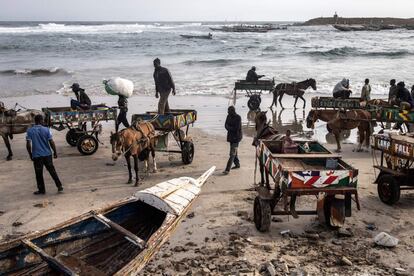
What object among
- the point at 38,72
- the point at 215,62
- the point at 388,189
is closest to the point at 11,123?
the point at 388,189

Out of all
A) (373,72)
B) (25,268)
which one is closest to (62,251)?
(25,268)

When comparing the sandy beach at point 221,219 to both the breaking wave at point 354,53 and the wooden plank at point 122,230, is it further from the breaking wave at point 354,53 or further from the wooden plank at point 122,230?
the breaking wave at point 354,53

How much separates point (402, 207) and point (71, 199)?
7.46 metres

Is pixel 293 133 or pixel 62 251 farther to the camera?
pixel 293 133

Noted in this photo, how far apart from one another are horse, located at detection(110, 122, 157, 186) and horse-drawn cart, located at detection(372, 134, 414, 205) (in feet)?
18.5

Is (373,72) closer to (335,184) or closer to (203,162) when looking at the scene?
(203,162)

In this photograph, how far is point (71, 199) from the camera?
1032cm

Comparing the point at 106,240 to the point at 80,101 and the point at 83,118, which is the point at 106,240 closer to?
the point at 83,118

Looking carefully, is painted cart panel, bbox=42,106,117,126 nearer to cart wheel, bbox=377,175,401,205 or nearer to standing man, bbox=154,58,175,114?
standing man, bbox=154,58,175,114

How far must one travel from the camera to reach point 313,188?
7801 mm

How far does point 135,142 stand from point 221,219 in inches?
131

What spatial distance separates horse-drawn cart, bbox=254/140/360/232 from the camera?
7.74 m

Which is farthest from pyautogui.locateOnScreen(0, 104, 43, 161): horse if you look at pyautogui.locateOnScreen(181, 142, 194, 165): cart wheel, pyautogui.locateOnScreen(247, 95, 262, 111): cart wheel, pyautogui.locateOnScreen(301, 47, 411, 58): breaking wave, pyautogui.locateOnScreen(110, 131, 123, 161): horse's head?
pyautogui.locateOnScreen(301, 47, 411, 58): breaking wave

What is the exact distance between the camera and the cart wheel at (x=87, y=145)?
13883 millimetres
